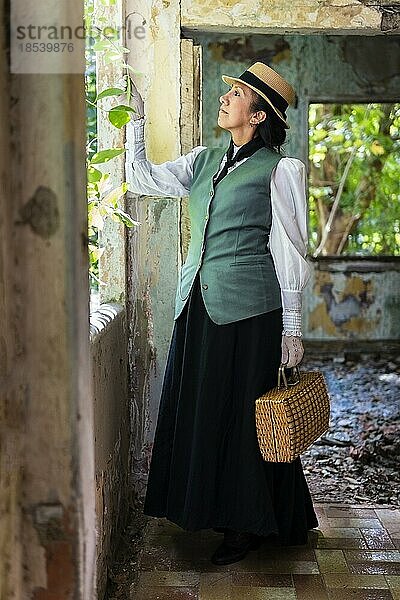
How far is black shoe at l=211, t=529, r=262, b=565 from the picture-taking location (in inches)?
120

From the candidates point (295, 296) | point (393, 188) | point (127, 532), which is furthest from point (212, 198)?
point (393, 188)

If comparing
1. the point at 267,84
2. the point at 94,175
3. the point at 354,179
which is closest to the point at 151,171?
the point at 94,175

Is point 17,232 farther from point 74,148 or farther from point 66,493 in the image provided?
point 66,493

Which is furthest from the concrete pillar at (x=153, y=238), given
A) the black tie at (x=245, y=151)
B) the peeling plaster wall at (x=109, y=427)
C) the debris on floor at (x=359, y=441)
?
the debris on floor at (x=359, y=441)

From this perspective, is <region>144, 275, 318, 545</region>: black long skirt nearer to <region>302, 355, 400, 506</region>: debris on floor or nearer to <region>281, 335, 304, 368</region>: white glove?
<region>281, 335, 304, 368</region>: white glove

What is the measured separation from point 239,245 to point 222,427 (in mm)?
642

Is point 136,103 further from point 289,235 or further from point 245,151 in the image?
point 289,235

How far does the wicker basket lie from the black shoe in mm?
432

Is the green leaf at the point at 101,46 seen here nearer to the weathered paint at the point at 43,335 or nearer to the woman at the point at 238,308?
the woman at the point at 238,308

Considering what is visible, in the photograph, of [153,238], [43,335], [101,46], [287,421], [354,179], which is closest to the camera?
[43,335]

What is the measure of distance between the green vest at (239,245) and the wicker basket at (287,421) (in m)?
0.31

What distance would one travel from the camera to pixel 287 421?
8.95 ft

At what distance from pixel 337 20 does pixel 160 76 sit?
740 mm

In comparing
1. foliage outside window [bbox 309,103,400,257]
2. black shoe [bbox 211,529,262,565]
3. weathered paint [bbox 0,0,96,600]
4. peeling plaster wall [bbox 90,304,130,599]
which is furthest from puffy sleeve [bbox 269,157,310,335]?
foliage outside window [bbox 309,103,400,257]
